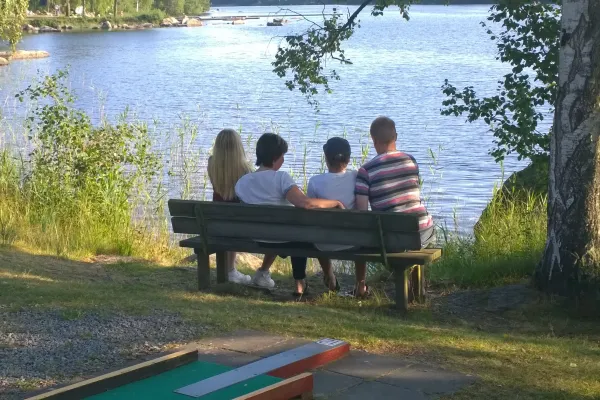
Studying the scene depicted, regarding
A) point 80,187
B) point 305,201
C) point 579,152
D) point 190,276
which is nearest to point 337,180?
point 305,201

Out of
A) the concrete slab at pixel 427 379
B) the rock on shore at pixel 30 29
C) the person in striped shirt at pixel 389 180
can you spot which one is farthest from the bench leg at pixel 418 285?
the rock on shore at pixel 30 29

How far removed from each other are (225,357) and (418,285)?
99.3 inches

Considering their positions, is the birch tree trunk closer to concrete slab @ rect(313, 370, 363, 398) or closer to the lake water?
concrete slab @ rect(313, 370, 363, 398)

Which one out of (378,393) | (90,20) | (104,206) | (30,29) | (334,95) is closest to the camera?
(378,393)

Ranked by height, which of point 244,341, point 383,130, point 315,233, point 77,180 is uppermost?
point 383,130

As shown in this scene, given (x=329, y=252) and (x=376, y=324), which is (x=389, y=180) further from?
(x=376, y=324)

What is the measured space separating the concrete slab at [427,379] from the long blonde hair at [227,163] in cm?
307

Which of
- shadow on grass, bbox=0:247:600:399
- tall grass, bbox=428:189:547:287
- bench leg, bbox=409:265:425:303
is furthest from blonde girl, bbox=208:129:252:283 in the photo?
tall grass, bbox=428:189:547:287

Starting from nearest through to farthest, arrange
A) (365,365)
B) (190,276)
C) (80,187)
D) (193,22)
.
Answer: (365,365), (190,276), (80,187), (193,22)

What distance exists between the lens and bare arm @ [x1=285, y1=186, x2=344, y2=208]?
22.2 feet

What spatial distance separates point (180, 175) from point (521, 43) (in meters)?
6.10

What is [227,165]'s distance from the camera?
7551 mm

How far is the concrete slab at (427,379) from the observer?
4.58 metres

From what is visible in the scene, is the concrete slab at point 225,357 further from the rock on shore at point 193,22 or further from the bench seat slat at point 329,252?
the rock on shore at point 193,22
